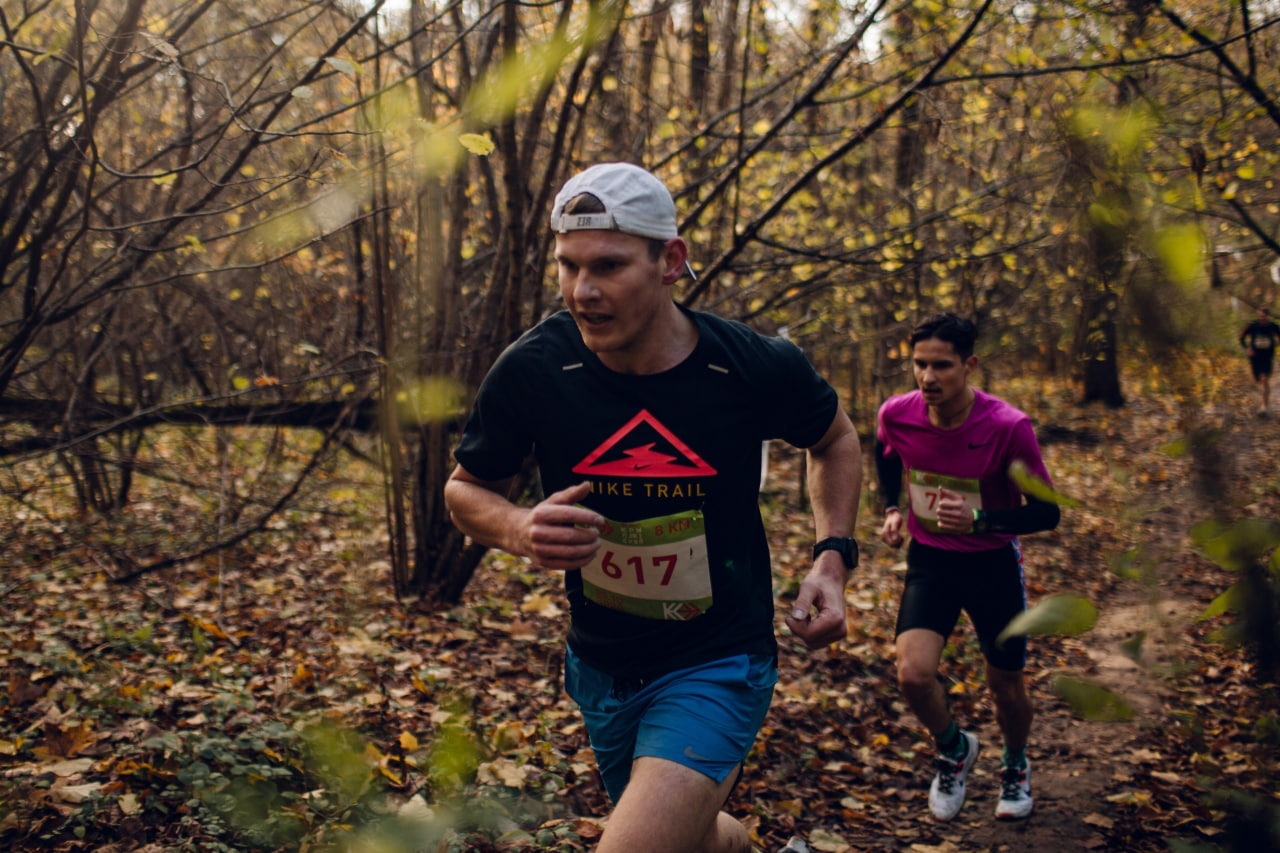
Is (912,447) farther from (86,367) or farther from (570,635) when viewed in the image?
(86,367)

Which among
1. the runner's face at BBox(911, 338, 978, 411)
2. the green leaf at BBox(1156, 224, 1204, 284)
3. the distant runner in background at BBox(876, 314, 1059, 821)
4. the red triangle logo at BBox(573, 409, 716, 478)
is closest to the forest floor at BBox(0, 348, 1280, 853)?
the green leaf at BBox(1156, 224, 1204, 284)

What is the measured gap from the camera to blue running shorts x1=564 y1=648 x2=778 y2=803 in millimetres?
2412

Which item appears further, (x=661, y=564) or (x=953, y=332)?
(x=953, y=332)

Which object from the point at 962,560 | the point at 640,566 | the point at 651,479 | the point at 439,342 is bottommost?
the point at 962,560

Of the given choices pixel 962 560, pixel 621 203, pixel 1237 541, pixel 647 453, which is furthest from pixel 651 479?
pixel 962 560

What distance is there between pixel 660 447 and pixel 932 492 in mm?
2340

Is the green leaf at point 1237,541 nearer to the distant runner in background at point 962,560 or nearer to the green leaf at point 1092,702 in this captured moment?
the green leaf at point 1092,702

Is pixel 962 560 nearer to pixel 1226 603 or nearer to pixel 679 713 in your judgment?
→ pixel 679 713

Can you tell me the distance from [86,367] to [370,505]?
8.73ft

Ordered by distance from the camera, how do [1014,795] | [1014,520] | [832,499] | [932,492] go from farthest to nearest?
[932,492], [1014,795], [1014,520], [832,499]

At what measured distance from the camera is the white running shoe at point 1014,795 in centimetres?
438

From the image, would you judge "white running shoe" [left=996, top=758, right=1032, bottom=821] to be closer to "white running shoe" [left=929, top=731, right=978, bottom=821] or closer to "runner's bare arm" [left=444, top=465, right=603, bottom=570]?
"white running shoe" [left=929, top=731, right=978, bottom=821]

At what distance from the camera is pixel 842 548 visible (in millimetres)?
2803

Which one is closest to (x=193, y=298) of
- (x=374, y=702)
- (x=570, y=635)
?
(x=374, y=702)
